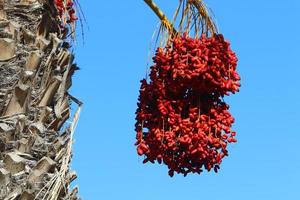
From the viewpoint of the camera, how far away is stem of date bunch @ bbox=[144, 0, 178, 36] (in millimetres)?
6895

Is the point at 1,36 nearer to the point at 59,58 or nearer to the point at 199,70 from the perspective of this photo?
the point at 59,58

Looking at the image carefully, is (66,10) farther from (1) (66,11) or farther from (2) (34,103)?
(2) (34,103)

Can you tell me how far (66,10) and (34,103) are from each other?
44.2 inches

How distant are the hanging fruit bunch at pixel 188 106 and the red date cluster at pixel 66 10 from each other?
2.49 ft

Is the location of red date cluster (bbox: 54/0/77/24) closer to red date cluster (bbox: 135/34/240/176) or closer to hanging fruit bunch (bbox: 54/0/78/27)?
hanging fruit bunch (bbox: 54/0/78/27)

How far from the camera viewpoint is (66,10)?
21.7 feet

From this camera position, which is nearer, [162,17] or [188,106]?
[188,106]

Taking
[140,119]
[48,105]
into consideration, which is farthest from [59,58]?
[140,119]

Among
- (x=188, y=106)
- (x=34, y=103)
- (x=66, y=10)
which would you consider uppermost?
(x=66, y=10)

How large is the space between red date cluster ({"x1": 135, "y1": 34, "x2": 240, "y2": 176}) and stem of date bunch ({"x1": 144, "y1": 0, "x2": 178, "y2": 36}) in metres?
0.30

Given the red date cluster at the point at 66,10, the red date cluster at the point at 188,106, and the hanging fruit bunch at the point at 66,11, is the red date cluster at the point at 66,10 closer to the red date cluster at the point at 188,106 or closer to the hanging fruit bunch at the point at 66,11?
the hanging fruit bunch at the point at 66,11

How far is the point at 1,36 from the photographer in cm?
580

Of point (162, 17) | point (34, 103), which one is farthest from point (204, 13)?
point (34, 103)

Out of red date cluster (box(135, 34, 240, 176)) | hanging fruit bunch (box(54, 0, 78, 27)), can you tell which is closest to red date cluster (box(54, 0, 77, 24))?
hanging fruit bunch (box(54, 0, 78, 27))
